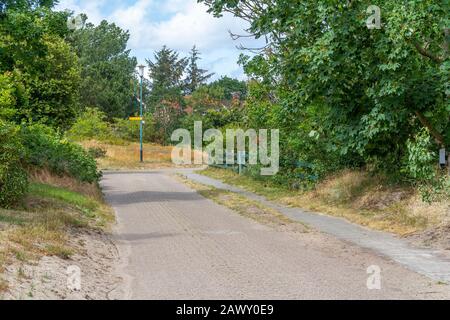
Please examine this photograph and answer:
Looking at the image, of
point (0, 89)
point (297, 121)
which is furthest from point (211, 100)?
point (0, 89)

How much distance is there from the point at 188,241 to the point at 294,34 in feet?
22.5

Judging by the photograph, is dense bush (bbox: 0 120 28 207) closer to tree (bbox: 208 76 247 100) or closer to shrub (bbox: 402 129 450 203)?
shrub (bbox: 402 129 450 203)

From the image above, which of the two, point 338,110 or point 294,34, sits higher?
point 294,34

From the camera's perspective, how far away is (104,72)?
267 ft

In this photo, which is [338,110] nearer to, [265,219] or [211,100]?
[265,219]

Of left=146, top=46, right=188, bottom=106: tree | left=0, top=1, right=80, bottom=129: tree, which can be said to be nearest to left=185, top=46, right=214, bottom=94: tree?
left=146, top=46, right=188, bottom=106: tree

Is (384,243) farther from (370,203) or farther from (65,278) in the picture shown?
(65,278)

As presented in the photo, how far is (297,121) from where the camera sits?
22516 mm

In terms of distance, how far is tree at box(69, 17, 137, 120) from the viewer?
76562mm

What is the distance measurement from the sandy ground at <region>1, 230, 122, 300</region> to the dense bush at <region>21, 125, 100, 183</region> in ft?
31.4

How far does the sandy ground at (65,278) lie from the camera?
718cm

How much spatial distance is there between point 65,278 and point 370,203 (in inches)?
416

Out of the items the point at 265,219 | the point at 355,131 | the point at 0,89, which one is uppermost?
the point at 0,89

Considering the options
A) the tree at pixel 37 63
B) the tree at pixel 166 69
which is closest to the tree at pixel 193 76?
the tree at pixel 166 69
